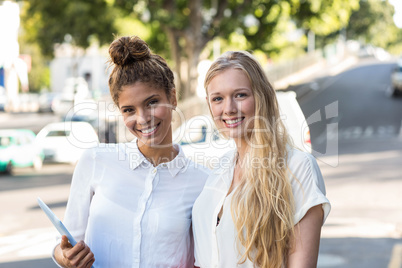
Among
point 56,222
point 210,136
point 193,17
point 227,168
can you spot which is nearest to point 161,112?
point 227,168

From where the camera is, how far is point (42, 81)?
241ft

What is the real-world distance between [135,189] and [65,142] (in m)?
17.9

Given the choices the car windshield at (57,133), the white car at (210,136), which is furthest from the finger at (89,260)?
the car windshield at (57,133)

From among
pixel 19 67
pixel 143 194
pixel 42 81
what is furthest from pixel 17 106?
pixel 143 194

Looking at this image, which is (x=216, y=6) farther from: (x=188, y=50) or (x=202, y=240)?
(x=202, y=240)

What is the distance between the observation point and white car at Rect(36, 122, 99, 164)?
1953cm

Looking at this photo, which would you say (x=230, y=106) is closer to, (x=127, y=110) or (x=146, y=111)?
(x=146, y=111)

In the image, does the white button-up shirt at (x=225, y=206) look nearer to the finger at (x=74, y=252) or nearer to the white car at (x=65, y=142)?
the finger at (x=74, y=252)

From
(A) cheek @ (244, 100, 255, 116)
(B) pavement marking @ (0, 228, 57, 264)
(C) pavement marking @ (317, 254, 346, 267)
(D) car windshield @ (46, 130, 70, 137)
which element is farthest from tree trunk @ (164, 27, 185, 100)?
(A) cheek @ (244, 100, 255, 116)

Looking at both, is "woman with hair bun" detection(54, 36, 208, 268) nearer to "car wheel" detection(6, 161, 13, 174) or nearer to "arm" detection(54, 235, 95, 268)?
"arm" detection(54, 235, 95, 268)

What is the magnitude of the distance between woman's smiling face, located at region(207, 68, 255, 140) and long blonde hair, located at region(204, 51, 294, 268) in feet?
0.10

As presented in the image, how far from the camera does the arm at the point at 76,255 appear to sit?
2.38m

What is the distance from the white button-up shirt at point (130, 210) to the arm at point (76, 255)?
0.53 ft

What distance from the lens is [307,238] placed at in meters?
2.25
